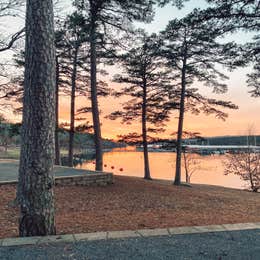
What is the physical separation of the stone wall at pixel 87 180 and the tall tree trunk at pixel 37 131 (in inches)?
177

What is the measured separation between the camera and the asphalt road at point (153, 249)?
2.71 metres

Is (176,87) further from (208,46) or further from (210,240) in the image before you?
(210,240)

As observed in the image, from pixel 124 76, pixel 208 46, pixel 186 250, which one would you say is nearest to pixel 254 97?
pixel 208 46

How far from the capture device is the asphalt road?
271 cm

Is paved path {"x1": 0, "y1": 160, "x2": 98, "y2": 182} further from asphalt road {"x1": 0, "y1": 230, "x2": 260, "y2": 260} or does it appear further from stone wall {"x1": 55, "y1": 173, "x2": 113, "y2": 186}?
asphalt road {"x1": 0, "y1": 230, "x2": 260, "y2": 260}

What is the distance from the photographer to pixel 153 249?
289 centimetres

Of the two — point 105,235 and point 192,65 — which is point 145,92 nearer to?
point 192,65

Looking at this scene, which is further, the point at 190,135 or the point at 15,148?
the point at 15,148

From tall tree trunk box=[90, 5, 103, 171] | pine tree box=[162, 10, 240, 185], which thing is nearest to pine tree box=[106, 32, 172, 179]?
pine tree box=[162, 10, 240, 185]

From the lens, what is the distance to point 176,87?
46.4ft

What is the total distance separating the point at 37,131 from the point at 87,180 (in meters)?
5.45

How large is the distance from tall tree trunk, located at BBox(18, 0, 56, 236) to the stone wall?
4.51 meters

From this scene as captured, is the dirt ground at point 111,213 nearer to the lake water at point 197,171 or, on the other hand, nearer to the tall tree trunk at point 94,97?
the tall tree trunk at point 94,97

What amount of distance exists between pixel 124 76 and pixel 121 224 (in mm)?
11699
